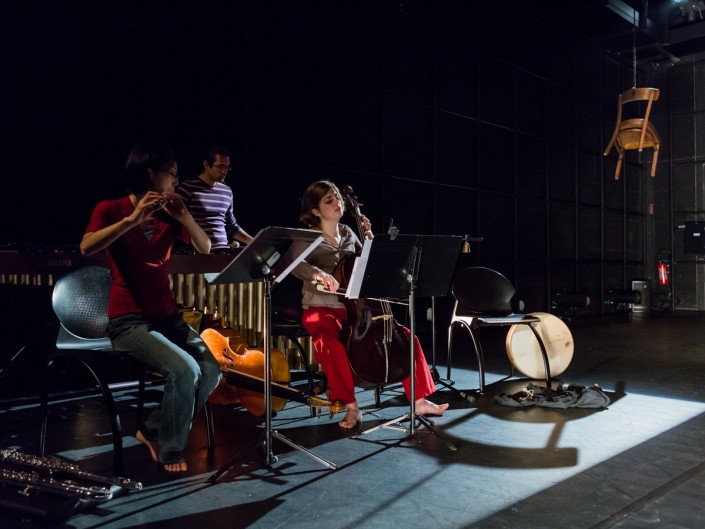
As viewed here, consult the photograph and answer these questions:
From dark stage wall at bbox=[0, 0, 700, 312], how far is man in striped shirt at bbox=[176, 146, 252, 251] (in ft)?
2.68

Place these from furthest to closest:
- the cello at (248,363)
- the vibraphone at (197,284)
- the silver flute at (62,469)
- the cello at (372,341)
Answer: the cello at (248,363) → the cello at (372,341) → the vibraphone at (197,284) → the silver flute at (62,469)

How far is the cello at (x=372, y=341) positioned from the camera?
11.0 ft

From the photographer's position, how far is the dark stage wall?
4922 mm

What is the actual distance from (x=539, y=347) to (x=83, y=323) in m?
3.51

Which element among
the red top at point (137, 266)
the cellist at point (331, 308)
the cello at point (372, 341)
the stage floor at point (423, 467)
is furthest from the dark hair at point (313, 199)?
the stage floor at point (423, 467)

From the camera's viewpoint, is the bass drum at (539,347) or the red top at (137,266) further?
the bass drum at (539,347)

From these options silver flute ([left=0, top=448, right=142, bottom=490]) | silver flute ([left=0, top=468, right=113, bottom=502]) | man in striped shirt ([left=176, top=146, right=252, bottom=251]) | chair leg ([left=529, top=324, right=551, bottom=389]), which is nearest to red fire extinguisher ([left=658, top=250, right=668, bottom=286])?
chair leg ([left=529, top=324, right=551, bottom=389])

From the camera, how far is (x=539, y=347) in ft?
16.4

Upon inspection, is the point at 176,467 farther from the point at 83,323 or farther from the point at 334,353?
the point at 334,353

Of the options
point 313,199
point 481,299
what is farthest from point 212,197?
point 481,299

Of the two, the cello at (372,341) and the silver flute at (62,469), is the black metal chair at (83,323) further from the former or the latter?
the cello at (372,341)

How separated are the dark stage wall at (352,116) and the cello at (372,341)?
2.79 m

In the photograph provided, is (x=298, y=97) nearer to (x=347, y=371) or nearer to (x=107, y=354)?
(x=347, y=371)

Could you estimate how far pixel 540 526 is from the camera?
7.26 feet
